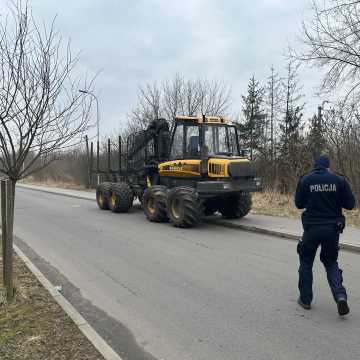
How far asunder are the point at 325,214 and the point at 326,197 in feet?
0.65

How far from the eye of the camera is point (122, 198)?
15.6m

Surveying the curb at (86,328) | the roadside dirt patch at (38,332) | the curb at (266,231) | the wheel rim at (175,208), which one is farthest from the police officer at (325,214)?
the wheel rim at (175,208)

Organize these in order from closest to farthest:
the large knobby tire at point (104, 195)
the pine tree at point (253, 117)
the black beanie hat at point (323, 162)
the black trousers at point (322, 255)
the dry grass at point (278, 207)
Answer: the black trousers at point (322, 255) → the black beanie hat at point (323, 162) → the dry grass at point (278, 207) → the large knobby tire at point (104, 195) → the pine tree at point (253, 117)

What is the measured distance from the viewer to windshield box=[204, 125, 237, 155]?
12.3 meters

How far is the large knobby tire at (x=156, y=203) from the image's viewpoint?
12.6 meters

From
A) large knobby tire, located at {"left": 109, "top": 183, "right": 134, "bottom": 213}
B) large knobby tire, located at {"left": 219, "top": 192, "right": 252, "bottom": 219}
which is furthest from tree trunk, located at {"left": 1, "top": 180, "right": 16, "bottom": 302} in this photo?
large knobby tire, located at {"left": 109, "top": 183, "right": 134, "bottom": 213}

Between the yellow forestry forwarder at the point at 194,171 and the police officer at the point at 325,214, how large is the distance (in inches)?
245

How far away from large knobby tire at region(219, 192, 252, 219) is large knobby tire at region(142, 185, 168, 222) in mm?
1943

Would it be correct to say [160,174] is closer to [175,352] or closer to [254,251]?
[254,251]

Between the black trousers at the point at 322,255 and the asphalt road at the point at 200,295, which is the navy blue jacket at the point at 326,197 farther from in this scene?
the asphalt road at the point at 200,295

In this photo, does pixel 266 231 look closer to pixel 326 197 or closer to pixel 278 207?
pixel 278 207

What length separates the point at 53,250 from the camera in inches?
360

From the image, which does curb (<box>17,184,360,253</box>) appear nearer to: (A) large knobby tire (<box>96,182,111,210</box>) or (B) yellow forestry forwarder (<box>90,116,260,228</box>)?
(B) yellow forestry forwarder (<box>90,116,260,228</box>)

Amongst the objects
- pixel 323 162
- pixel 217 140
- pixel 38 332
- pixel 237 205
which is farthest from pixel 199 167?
pixel 38 332
